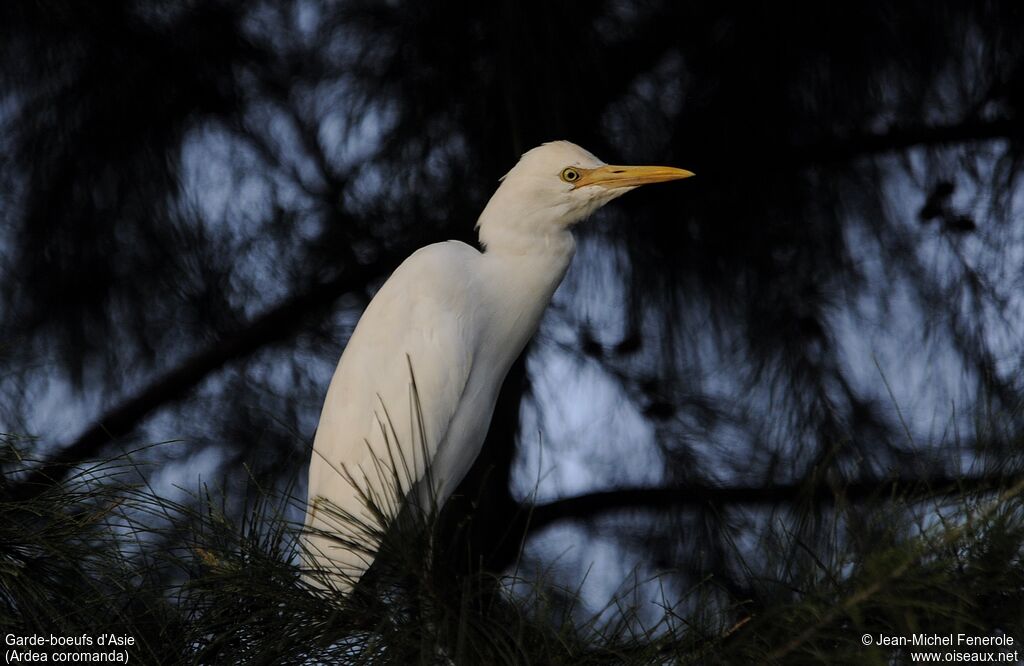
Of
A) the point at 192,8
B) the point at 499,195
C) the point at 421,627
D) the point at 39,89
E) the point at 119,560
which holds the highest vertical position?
the point at 192,8

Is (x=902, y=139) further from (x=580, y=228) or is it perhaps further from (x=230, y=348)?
(x=230, y=348)

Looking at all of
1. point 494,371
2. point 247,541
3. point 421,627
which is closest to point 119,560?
point 247,541

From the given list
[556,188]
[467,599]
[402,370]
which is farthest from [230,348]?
[467,599]

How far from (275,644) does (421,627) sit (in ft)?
0.38

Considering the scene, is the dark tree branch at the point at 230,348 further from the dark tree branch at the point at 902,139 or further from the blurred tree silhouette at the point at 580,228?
the dark tree branch at the point at 902,139

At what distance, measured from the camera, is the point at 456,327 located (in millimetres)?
1242

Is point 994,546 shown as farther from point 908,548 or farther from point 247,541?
point 247,541

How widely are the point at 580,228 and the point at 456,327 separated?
38 centimetres

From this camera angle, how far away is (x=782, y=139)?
1456mm

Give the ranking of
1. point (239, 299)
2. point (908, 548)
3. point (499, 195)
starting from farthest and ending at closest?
point (239, 299) → point (499, 195) → point (908, 548)

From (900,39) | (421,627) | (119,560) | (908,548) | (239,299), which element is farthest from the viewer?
(239,299)

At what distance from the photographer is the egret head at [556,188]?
1.22 m

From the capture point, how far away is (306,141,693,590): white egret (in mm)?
1226

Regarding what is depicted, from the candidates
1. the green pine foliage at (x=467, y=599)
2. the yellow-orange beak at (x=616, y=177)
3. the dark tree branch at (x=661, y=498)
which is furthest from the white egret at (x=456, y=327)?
the green pine foliage at (x=467, y=599)
